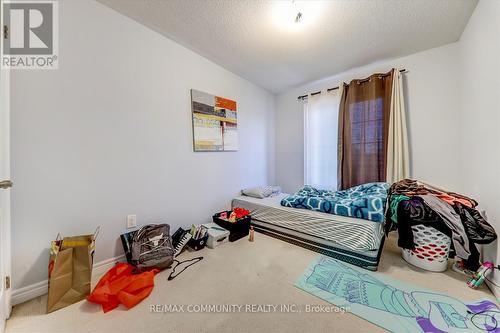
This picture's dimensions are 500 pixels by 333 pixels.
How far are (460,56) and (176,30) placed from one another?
3.13 metres

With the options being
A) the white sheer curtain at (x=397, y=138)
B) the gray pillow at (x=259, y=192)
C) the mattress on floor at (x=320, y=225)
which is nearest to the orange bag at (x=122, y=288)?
the mattress on floor at (x=320, y=225)

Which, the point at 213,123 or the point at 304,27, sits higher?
the point at 304,27

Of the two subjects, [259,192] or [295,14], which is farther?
[259,192]

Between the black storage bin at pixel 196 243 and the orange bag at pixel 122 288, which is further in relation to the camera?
the black storage bin at pixel 196 243

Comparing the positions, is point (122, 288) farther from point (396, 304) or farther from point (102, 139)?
point (396, 304)

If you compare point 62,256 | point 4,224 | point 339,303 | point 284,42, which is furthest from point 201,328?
point 284,42

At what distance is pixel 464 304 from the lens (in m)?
1.22

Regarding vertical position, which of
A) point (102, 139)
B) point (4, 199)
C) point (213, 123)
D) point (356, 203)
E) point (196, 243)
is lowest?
point (196, 243)

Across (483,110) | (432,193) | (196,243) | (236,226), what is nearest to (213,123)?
(236,226)

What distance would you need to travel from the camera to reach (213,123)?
249 centimetres

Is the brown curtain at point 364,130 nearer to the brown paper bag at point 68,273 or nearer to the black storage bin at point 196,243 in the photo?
the black storage bin at point 196,243

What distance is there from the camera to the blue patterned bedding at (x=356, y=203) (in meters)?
1.76

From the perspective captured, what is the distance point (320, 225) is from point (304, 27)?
2.04m

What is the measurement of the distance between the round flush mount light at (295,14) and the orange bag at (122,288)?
2479 mm
